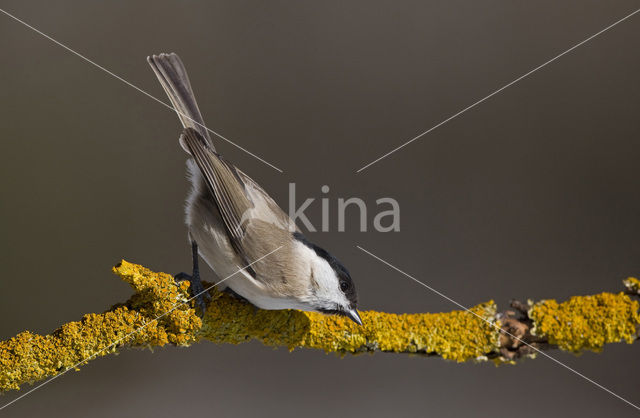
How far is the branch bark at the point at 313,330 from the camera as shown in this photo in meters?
1.69

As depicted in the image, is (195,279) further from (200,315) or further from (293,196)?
(293,196)

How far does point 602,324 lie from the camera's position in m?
1.77

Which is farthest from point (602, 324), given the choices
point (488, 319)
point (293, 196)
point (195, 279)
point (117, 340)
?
point (293, 196)

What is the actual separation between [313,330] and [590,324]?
85 centimetres

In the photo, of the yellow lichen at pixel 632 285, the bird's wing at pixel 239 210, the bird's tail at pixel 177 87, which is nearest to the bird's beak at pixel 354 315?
the bird's wing at pixel 239 210

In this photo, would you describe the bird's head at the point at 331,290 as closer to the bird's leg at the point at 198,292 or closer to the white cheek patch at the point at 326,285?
the white cheek patch at the point at 326,285

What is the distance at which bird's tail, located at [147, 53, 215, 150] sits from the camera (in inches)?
93.7

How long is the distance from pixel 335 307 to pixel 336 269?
0.45ft

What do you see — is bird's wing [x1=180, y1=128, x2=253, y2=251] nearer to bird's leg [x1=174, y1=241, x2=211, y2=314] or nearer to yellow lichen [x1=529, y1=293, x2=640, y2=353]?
bird's leg [x1=174, y1=241, x2=211, y2=314]

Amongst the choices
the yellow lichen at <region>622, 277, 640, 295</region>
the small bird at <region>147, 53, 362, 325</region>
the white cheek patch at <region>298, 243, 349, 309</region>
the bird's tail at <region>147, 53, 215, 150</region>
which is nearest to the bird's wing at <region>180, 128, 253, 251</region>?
the small bird at <region>147, 53, 362, 325</region>

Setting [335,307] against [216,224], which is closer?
[335,307]

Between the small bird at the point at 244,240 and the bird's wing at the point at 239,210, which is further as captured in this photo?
the bird's wing at the point at 239,210

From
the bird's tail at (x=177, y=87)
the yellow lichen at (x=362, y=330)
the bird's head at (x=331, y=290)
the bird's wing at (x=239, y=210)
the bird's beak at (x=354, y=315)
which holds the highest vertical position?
the bird's tail at (x=177, y=87)

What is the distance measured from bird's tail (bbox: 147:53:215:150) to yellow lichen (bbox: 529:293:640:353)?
4.60 feet
